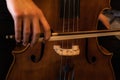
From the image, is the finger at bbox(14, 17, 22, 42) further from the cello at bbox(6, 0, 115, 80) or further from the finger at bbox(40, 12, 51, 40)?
the cello at bbox(6, 0, 115, 80)

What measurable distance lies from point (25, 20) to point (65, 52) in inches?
12.0

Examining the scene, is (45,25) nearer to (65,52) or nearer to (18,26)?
(18,26)

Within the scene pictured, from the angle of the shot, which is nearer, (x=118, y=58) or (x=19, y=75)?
(x=19, y=75)

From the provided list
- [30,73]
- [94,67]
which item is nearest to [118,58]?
[94,67]

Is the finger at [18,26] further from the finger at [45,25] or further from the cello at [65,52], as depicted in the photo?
the cello at [65,52]

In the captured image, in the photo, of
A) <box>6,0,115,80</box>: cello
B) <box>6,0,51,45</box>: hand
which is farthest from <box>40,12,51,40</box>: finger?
<box>6,0,115,80</box>: cello

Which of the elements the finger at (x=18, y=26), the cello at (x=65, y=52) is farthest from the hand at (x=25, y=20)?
the cello at (x=65, y=52)

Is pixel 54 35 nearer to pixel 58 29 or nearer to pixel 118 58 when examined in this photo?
pixel 58 29

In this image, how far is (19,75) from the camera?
2.86 ft

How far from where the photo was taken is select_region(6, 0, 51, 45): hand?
0.56 metres

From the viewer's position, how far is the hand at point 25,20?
56 cm

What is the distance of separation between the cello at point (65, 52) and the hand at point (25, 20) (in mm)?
245

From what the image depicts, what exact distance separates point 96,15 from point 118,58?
1.16 feet

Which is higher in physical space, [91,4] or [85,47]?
[91,4]
